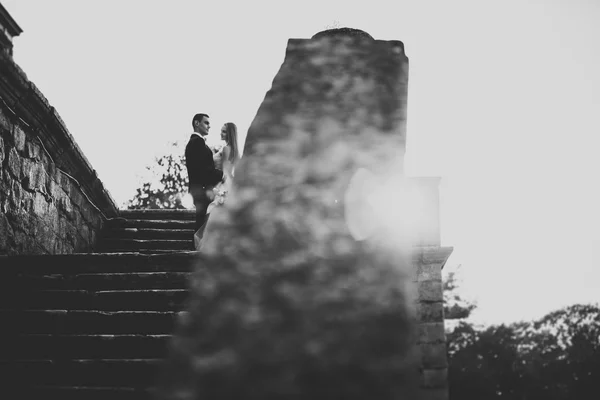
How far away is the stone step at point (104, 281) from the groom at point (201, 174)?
166 cm

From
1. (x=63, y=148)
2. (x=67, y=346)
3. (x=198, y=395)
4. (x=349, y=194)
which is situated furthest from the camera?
(x=63, y=148)

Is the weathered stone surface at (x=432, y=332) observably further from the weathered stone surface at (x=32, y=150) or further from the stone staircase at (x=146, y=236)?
the weathered stone surface at (x=32, y=150)

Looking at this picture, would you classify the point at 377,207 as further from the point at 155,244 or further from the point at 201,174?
the point at 155,244

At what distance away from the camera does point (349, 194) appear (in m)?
1.51

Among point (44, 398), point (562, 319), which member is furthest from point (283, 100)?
point (562, 319)

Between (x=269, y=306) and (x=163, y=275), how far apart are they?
2917 mm

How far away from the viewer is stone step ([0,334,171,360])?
131 inches

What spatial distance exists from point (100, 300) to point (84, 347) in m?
0.51

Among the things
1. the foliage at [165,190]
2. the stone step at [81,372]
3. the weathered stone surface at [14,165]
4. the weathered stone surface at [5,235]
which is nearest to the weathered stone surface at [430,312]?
the stone step at [81,372]

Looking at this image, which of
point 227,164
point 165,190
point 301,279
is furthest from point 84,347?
point 165,190

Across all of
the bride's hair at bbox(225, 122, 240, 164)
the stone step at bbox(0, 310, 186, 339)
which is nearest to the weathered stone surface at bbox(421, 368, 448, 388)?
the stone step at bbox(0, 310, 186, 339)

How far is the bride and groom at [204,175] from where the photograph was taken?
5.73 metres

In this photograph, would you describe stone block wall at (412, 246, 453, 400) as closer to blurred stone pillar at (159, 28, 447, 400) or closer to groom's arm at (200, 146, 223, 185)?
groom's arm at (200, 146, 223, 185)

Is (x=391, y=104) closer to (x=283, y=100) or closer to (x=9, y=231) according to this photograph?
(x=283, y=100)
